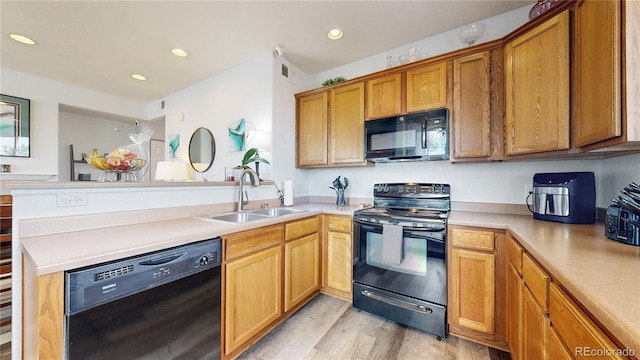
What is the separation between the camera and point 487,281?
1.66 metres

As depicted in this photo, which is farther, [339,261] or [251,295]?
[339,261]

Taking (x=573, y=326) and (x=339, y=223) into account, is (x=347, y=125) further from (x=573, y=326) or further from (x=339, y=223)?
(x=573, y=326)

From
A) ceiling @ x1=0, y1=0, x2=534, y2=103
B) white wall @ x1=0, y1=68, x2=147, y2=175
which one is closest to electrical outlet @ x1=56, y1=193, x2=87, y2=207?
ceiling @ x1=0, y1=0, x2=534, y2=103

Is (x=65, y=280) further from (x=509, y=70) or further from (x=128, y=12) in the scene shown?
(x=509, y=70)

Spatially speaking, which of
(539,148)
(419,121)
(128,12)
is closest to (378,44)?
(419,121)

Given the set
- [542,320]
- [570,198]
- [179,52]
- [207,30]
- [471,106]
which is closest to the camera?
[542,320]

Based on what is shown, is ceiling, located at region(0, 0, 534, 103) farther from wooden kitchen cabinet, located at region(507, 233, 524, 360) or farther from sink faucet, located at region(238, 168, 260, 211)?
wooden kitchen cabinet, located at region(507, 233, 524, 360)

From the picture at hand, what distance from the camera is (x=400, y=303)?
1897 millimetres

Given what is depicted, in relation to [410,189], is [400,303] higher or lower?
lower

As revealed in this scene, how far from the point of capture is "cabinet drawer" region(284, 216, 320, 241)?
1.96m

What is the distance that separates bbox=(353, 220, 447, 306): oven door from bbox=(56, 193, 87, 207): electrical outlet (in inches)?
73.5

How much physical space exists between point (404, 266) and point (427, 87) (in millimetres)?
1586

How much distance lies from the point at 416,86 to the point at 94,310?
260 cm

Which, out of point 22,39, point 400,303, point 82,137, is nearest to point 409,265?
point 400,303
